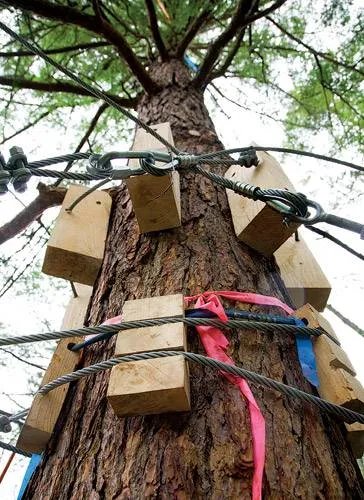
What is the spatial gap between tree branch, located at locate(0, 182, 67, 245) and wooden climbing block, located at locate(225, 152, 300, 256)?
0.82 meters

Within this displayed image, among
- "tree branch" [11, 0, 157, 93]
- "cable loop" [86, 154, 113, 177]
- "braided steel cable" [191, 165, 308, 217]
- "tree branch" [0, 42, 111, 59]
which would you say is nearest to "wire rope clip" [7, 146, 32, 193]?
"cable loop" [86, 154, 113, 177]

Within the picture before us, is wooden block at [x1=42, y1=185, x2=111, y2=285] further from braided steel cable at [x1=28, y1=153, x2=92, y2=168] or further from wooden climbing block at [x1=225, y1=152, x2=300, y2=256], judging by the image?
wooden climbing block at [x1=225, y1=152, x2=300, y2=256]

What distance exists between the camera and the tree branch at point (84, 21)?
8.15 ft

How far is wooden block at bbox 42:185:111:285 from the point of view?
132 centimetres

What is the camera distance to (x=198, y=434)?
85 centimetres

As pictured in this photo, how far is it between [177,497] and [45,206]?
5.38ft

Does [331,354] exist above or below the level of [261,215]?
below

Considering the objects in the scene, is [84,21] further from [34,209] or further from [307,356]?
[307,356]

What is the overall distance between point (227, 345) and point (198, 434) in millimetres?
238

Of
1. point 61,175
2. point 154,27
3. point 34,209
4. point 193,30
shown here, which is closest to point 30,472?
point 61,175

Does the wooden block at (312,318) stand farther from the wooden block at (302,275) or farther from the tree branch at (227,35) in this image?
the tree branch at (227,35)

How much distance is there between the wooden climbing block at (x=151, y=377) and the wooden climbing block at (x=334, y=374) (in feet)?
1.14

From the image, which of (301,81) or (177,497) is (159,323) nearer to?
(177,497)

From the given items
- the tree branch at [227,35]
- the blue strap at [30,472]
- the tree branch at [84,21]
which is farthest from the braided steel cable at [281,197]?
the tree branch at [227,35]
